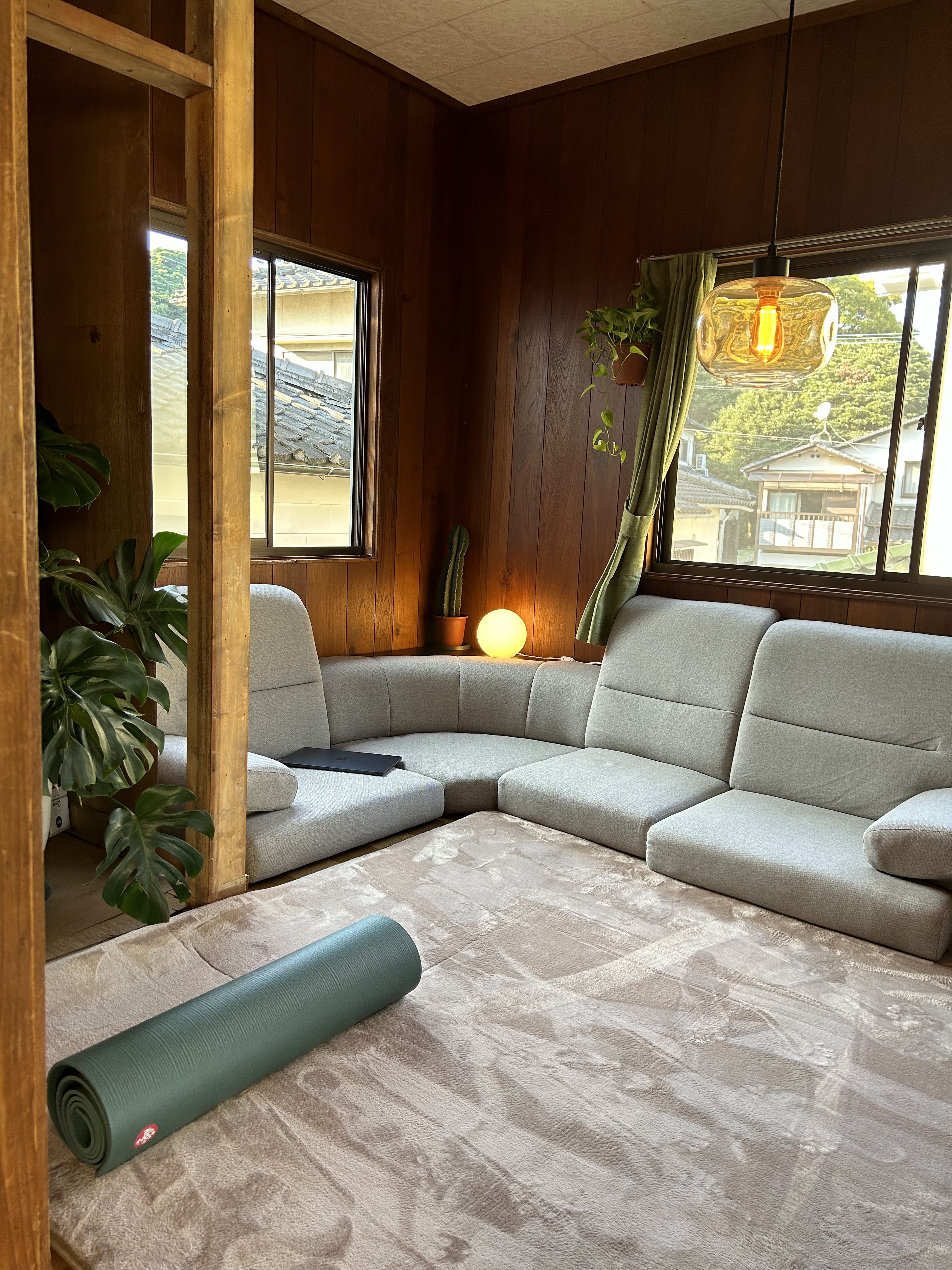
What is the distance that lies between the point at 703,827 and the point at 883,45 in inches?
112

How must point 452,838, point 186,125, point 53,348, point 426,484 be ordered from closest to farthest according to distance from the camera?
point 186,125 → point 53,348 → point 452,838 → point 426,484

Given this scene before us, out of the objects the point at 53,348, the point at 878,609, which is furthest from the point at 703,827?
the point at 53,348

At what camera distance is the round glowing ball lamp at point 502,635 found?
14.4 ft

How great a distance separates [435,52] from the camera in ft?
12.7

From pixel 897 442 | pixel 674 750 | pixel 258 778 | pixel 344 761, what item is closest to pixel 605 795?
pixel 674 750

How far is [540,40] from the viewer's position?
375 cm

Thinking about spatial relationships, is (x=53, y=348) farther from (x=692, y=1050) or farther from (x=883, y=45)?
(x=883, y=45)

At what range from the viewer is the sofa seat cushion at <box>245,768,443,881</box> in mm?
2947

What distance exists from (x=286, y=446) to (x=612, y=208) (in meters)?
1.75

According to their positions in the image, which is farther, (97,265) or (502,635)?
(502,635)

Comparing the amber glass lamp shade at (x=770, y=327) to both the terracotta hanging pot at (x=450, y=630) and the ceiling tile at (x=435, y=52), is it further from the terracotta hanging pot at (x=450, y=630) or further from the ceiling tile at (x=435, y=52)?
the terracotta hanging pot at (x=450, y=630)

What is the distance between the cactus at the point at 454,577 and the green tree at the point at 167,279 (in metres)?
1.64

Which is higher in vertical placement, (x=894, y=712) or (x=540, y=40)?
(x=540, y=40)

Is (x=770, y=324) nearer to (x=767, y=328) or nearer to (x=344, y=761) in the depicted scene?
(x=767, y=328)
